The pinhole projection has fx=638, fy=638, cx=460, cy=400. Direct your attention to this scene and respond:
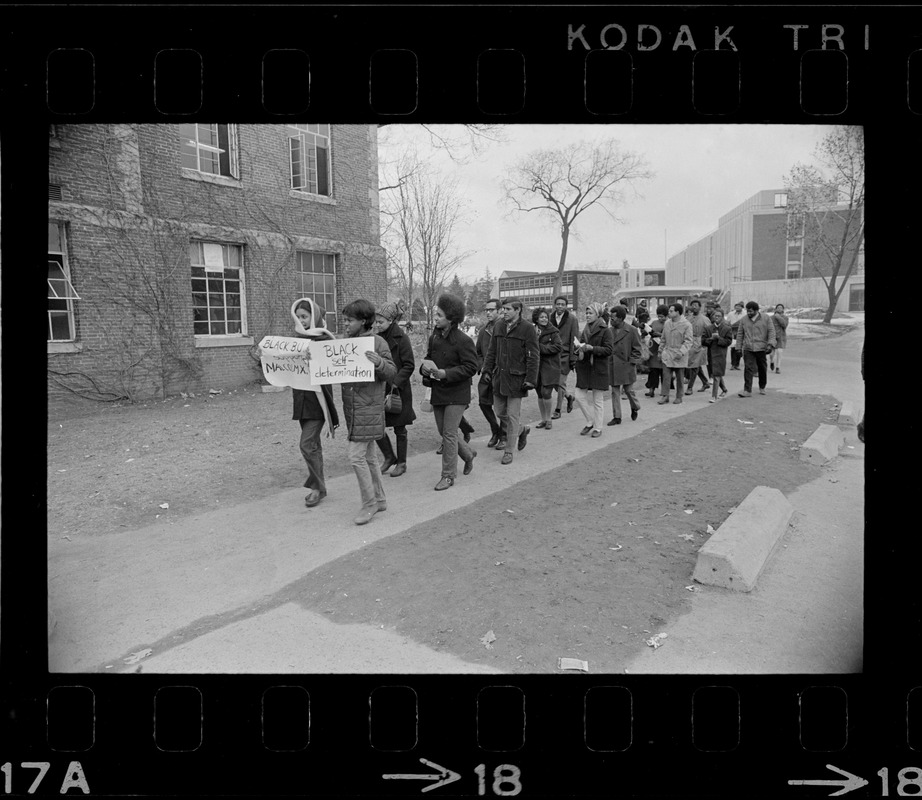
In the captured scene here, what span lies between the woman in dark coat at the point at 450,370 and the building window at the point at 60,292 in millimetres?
7427

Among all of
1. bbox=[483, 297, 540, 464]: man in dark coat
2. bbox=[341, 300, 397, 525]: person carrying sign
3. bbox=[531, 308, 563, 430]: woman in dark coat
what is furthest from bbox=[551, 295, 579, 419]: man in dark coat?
bbox=[341, 300, 397, 525]: person carrying sign

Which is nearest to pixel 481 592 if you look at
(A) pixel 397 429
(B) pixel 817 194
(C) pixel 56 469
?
(A) pixel 397 429

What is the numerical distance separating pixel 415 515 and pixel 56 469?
14.5 ft

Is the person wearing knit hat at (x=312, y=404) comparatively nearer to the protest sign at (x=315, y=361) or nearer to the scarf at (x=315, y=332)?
the scarf at (x=315, y=332)

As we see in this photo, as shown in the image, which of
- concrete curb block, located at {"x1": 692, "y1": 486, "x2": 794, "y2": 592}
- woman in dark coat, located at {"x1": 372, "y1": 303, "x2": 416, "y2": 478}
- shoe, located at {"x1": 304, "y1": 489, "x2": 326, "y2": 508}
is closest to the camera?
concrete curb block, located at {"x1": 692, "y1": 486, "x2": 794, "y2": 592}

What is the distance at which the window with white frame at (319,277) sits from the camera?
49.7 feet

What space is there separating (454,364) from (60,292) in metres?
7.78

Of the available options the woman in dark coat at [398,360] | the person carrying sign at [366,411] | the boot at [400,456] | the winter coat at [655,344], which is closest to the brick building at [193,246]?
the boot at [400,456]

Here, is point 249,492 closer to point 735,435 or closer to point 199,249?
point 735,435

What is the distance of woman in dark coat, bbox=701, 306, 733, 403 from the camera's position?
11.8 meters

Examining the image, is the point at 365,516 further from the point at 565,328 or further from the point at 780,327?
the point at 780,327

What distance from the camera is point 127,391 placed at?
11.6 meters

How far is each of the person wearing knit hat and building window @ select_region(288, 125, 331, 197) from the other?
967 cm
